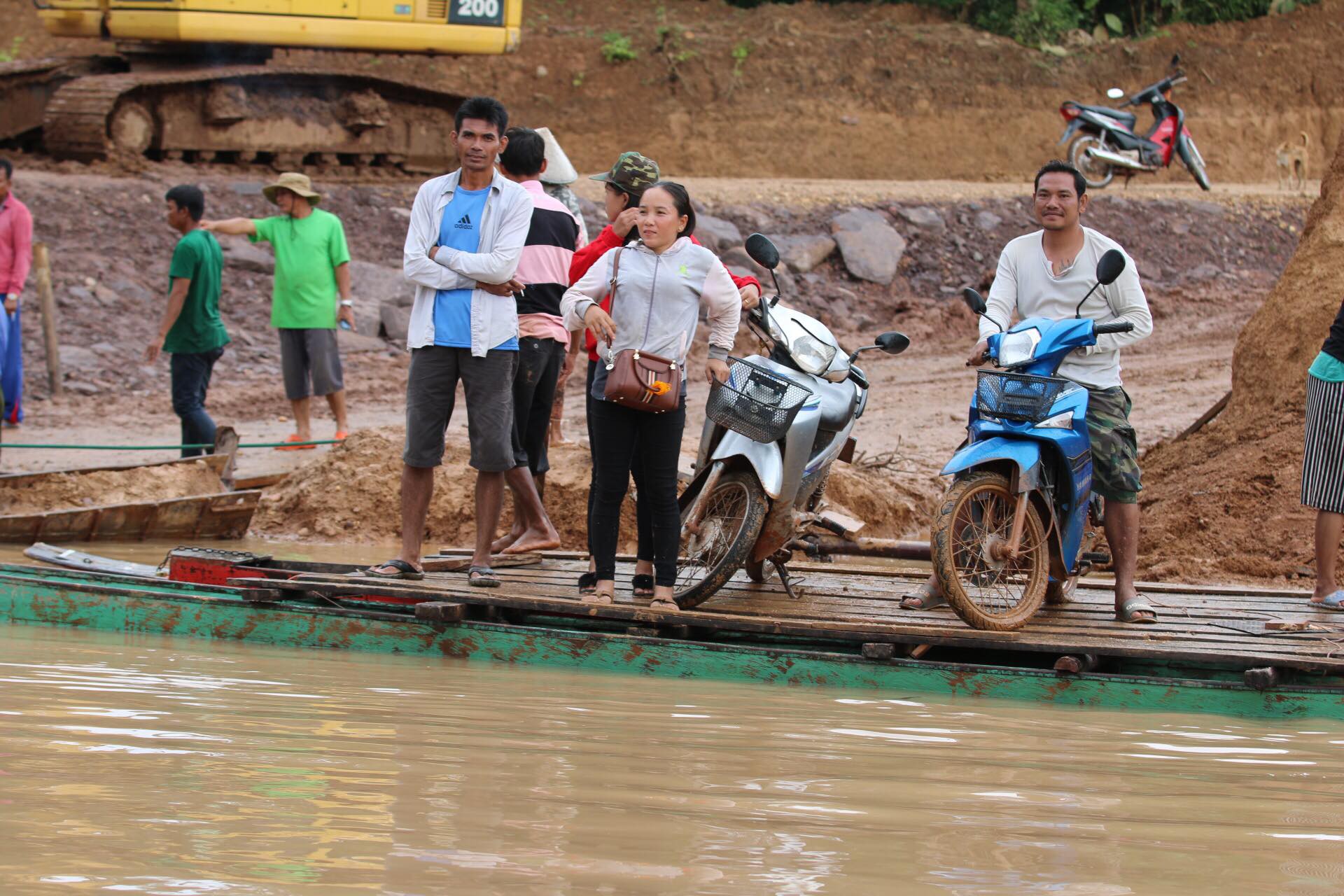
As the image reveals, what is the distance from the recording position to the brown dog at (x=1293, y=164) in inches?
1003

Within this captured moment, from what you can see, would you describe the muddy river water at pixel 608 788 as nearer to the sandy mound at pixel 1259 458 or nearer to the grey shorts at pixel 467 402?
the grey shorts at pixel 467 402

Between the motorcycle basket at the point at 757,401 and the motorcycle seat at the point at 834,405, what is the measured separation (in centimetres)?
27

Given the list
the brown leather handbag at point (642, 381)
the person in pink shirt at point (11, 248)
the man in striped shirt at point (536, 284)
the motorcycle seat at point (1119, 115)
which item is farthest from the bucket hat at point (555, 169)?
the motorcycle seat at point (1119, 115)

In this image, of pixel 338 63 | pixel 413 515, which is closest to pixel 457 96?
pixel 338 63

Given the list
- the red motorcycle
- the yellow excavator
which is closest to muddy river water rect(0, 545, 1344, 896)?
the yellow excavator

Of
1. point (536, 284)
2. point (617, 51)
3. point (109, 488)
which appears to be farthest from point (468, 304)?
point (617, 51)

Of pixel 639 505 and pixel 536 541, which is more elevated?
pixel 639 505

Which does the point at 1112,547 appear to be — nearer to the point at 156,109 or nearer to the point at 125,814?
the point at 125,814

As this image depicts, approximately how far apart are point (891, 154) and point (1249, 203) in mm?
7025

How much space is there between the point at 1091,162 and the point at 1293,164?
5.08m

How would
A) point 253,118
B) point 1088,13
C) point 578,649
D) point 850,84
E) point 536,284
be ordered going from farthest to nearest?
point 1088,13 < point 850,84 < point 253,118 < point 536,284 < point 578,649

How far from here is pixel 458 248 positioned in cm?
629

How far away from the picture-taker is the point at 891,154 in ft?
90.7

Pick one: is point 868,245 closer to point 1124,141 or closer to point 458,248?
point 1124,141
